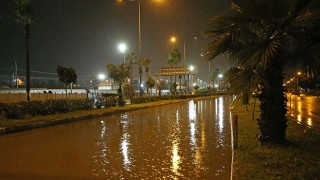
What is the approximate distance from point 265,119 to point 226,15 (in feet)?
9.97

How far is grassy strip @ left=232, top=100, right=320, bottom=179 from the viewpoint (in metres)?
7.63

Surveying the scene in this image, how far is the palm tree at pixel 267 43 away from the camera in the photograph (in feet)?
30.6

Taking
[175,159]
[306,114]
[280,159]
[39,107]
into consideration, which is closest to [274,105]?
[280,159]

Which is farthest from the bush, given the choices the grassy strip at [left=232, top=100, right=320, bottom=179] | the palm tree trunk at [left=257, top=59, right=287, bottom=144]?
the palm tree trunk at [left=257, top=59, right=287, bottom=144]

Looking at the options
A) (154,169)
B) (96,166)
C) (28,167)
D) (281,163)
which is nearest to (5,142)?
(28,167)

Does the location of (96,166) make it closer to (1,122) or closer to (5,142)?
(5,142)

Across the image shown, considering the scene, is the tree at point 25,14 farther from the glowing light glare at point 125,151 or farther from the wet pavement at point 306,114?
the wet pavement at point 306,114

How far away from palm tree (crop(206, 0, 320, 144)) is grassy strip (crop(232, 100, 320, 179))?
63 cm

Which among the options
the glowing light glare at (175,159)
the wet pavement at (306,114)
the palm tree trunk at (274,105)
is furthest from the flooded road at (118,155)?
the wet pavement at (306,114)

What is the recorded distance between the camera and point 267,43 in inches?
364

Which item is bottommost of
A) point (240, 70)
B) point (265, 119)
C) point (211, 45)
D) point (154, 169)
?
point (154, 169)

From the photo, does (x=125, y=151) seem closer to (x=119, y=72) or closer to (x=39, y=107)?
(x=39, y=107)

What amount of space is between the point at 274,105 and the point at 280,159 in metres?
1.92

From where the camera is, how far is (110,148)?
1214cm
